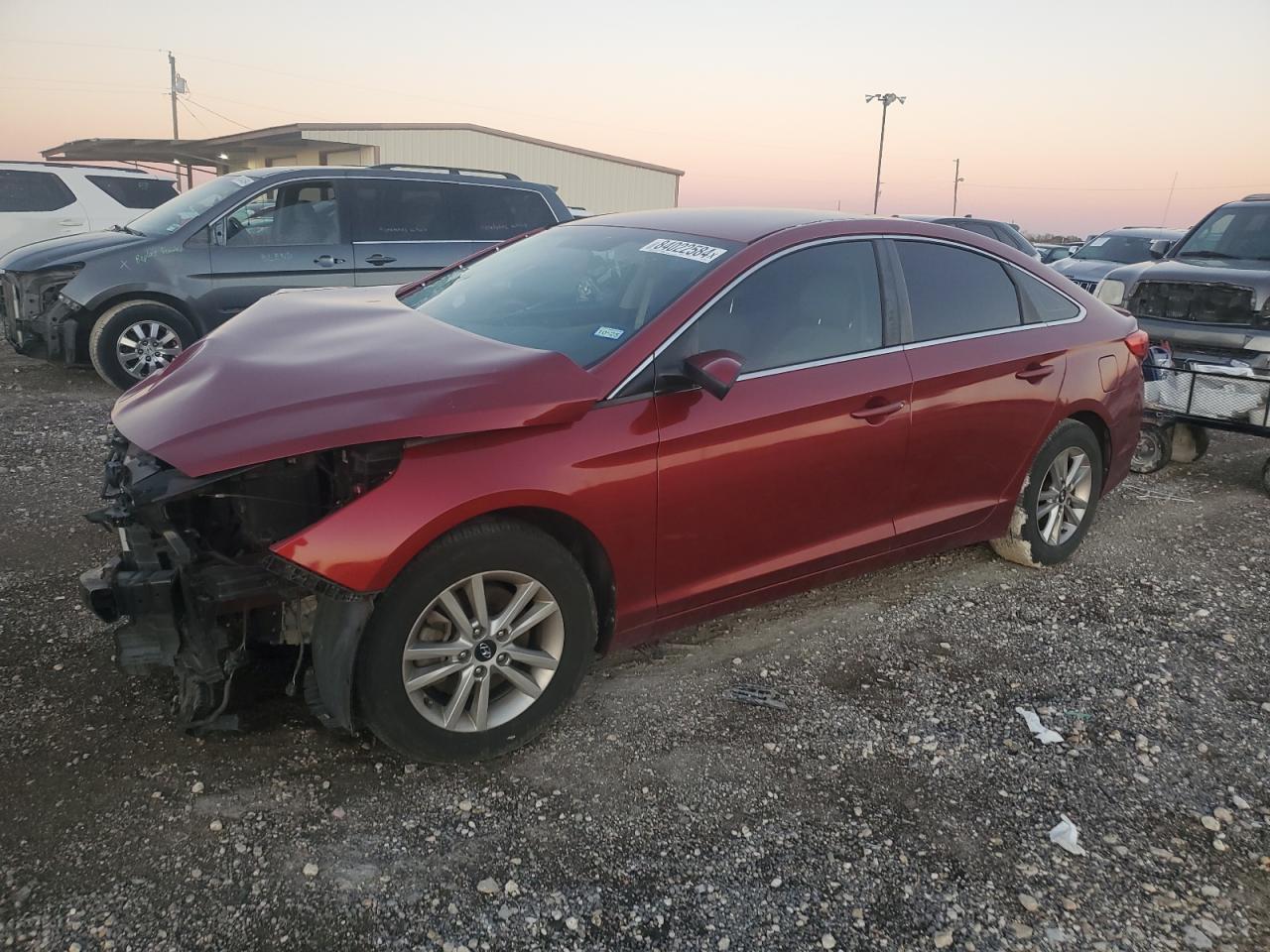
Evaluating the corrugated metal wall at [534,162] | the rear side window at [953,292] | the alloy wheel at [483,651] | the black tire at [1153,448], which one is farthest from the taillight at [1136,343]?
the corrugated metal wall at [534,162]

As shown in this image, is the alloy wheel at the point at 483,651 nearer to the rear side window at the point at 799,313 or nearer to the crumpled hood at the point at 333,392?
the crumpled hood at the point at 333,392

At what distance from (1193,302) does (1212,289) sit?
0.18m

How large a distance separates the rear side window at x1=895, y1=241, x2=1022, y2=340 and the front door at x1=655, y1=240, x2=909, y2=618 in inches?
9.2

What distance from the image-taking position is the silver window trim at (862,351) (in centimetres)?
313

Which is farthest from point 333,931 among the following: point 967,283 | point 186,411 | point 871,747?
point 967,283

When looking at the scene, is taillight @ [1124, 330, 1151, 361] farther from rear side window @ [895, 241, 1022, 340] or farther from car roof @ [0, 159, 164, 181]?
car roof @ [0, 159, 164, 181]

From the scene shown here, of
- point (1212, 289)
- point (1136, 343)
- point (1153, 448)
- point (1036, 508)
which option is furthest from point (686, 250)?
point (1212, 289)

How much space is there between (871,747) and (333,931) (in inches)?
72.3

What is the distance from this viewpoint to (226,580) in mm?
2592

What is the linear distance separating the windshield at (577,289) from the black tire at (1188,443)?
5331mm

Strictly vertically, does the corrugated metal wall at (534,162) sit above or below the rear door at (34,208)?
above

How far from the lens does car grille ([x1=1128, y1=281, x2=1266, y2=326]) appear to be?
667cm

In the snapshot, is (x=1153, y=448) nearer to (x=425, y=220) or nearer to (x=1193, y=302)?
(x=1193, y=302)

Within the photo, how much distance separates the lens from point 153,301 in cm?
756
